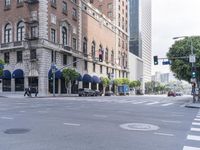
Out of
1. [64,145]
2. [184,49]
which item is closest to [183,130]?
[64,145]

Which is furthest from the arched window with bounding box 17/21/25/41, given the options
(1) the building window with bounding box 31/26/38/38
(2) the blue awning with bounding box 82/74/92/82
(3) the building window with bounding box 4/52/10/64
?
(2) the blue awning with bounding box 82/74/92/82

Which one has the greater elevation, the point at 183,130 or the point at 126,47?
the point at 126,47

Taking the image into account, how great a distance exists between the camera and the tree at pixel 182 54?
44.4 m

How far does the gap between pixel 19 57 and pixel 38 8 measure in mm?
9237

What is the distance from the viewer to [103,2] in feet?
318

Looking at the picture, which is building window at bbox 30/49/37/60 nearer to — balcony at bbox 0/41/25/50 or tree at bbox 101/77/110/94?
balcony at bbox 0/41/25/50

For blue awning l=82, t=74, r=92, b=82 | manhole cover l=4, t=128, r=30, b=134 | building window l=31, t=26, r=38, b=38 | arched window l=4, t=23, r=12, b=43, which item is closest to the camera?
manhole cover l=4, t=128, r=30, b=134

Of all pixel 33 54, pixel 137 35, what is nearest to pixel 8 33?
pixel 33 54

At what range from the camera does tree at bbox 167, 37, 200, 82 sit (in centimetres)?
4441

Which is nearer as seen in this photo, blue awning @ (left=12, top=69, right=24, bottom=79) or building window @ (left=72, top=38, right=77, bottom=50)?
blue awning @ (left=12, top=69, right=24, bottom=79)

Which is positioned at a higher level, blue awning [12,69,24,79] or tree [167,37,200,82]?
tree [167,37,200,82]

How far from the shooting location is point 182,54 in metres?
46.1

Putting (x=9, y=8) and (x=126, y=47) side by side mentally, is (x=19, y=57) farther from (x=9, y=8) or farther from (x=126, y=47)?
(x=126, y=47)

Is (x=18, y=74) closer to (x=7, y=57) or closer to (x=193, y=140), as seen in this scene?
(x=7, y=57)
